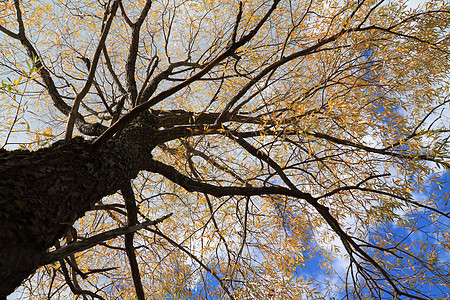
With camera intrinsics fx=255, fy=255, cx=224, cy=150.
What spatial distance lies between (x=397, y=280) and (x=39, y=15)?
4819 mm

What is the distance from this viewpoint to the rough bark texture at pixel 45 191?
2.52ft

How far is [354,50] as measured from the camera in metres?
2.20

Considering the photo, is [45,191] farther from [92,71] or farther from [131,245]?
[131,245]

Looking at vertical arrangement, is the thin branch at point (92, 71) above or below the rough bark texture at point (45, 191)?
above

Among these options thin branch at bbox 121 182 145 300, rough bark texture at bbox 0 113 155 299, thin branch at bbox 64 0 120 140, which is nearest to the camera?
rough bark texture at bbox 0 113 155 299

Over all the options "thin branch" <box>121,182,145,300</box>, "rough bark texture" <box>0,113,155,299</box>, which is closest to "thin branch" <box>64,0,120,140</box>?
"rough bark texture" <box>0,113,155,299</box>

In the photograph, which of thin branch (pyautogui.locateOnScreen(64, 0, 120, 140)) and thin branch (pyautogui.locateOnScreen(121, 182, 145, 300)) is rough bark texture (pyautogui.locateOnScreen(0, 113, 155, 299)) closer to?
thin branch (pyautogui.locateOnScreen(64, 0, 120, 140))

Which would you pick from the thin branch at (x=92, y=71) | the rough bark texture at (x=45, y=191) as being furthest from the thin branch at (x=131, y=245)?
the thin branch at (x=92, y=71)

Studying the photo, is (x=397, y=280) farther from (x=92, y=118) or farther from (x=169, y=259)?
(x=92, y=118)

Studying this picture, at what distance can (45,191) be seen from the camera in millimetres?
986

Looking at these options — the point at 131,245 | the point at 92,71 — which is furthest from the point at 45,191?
the point at 131,245

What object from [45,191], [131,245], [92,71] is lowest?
[45,191]

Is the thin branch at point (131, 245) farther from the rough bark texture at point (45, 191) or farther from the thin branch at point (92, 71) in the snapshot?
the thin branch at point (92, 71)

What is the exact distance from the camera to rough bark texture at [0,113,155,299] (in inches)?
30.2
